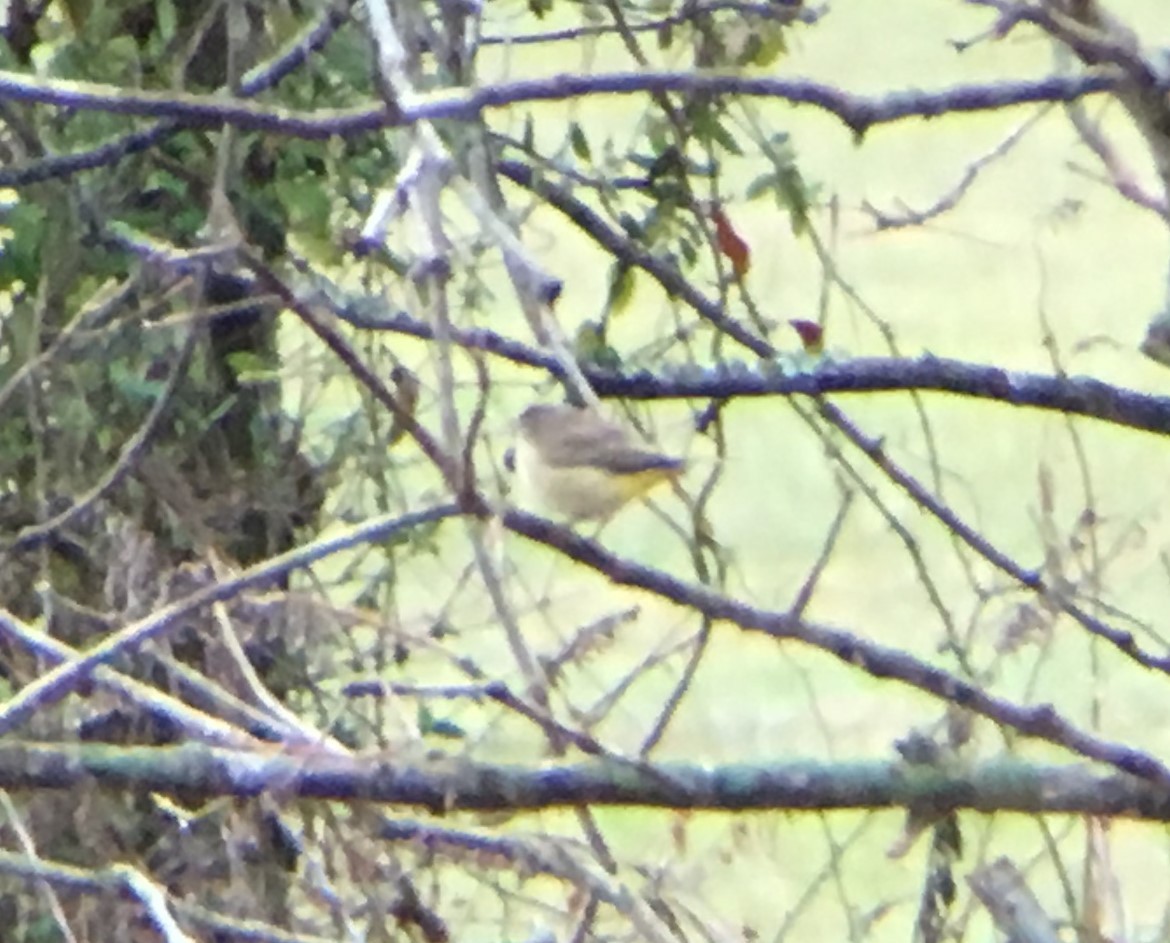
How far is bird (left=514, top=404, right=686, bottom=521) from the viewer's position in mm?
2211

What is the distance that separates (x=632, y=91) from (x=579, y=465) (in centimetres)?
128

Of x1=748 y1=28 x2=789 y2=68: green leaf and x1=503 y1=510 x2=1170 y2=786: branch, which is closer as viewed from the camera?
x1=503 y1=510 x2=1170 y2=786: branch

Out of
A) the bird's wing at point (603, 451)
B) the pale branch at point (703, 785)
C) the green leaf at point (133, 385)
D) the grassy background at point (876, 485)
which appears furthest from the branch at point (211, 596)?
the grassy background at point (876, 485)

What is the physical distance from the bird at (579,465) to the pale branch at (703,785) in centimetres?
74

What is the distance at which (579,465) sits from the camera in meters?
2.44

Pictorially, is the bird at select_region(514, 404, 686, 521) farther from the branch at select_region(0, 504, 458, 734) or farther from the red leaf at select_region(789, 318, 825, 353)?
the branch at select_region(0, 504, 458, 734)

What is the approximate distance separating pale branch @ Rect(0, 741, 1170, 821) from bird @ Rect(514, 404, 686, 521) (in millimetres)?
745

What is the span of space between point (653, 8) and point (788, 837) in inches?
51.7

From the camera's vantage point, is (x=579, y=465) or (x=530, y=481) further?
(x=530, y=481)

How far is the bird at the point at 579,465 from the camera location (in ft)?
7.25

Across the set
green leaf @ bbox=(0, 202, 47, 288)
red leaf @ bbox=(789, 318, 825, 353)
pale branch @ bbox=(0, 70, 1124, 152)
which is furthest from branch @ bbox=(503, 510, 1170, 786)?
green leaf @ bbox=(0, 202, 47, 288)

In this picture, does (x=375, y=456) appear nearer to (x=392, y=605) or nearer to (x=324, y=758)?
(x=392, y=605)

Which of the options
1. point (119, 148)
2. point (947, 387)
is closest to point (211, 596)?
point (947, 387)

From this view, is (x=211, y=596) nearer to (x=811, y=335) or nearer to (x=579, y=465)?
(x=811, y=335)
